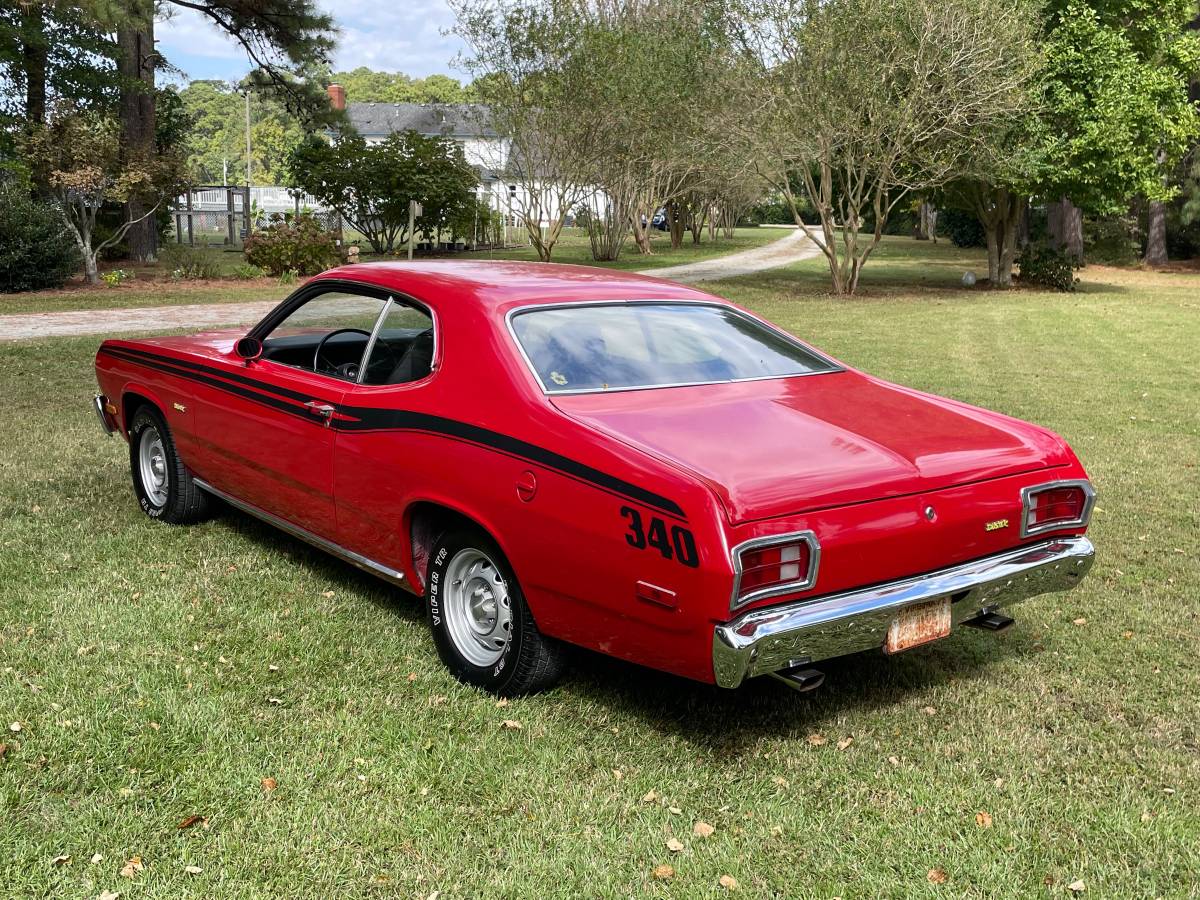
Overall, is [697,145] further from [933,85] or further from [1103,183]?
[1103,183]

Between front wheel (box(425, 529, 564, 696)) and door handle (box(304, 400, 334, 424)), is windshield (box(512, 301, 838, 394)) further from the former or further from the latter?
door handle (box(304, 400, 334, 424))

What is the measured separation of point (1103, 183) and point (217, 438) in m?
23.2

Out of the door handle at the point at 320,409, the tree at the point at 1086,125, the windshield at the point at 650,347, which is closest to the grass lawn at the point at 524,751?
the door handle at the point at 320,409

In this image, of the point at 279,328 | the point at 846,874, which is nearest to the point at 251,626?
the point at 279,328

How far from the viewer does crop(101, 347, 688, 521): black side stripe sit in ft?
11.6

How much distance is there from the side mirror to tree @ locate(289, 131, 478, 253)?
2618cm

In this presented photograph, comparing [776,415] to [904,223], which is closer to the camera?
[776,415]

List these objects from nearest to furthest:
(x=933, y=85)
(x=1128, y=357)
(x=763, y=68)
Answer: (x=1128, y=357) → (x=933, y=85) → (x=763, y=68)

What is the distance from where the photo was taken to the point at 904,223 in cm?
6269

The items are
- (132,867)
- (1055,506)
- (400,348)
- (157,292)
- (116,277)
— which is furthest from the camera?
(116,277)

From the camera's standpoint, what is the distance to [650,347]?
4.57 m

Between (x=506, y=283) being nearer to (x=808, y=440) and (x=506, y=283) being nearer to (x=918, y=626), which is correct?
(x=808, y=440)

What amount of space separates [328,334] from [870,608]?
3.05 meters

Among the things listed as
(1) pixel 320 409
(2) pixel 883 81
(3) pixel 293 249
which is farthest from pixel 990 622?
(3) pixel 293 249
